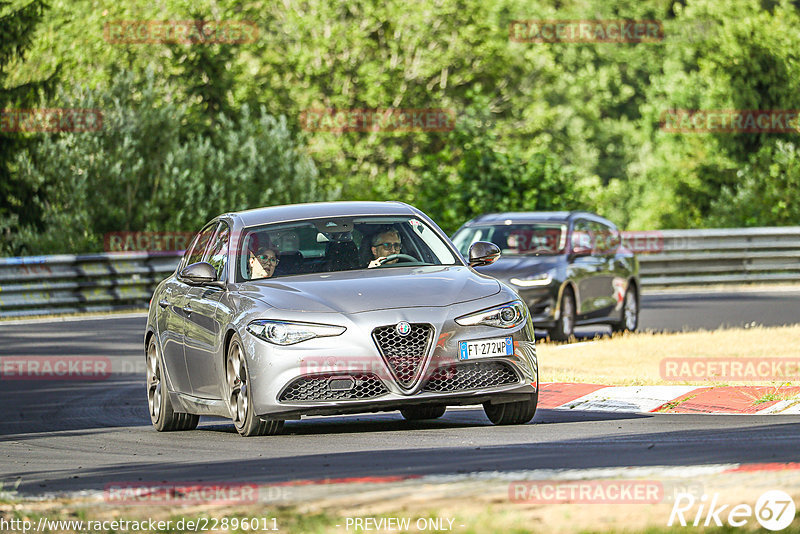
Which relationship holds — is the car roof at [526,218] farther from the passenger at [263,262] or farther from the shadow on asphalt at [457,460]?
the shadow on asphalt at [457,460]

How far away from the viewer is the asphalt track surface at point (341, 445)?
823 centimetres

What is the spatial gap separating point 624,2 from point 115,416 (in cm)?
6247

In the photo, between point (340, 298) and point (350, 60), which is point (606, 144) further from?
point (340, 298)

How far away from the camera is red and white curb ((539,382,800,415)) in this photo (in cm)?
1161

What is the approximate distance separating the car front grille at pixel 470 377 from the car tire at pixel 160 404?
267 cm

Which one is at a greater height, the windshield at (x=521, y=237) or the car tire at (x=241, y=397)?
the car tire at (x=241, y=397)

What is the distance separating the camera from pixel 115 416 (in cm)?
1340

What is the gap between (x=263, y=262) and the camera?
A: 11.2 m

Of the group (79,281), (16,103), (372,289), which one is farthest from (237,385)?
(16,103)

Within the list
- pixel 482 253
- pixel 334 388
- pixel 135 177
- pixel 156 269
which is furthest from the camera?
pixel 135 177

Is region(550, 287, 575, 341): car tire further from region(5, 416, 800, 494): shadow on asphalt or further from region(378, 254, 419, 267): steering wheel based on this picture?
region(5, 416, 800, 494): shadow on asphalt

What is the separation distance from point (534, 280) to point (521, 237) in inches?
54.5

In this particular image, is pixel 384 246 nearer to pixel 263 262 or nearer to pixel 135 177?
pixel 263 262

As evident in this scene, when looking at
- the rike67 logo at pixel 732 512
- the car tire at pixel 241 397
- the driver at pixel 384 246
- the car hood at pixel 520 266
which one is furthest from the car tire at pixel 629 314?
the rike67 logo at pixel 732 512
